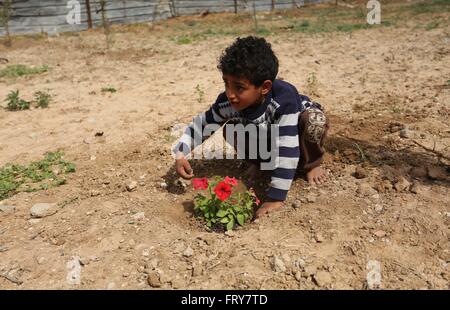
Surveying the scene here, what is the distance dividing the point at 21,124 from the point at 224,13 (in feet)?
36.4

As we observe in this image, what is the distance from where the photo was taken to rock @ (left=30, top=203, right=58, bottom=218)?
9.42 feet

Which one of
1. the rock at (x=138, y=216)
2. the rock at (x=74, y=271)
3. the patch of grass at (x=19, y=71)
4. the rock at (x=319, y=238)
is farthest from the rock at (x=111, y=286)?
the patch of grass at (x=19, y=71)

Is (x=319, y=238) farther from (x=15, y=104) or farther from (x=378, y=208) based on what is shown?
(x=15, y=104)

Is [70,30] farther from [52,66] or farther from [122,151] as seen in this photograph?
[122,151]

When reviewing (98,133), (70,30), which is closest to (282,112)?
(98,133)

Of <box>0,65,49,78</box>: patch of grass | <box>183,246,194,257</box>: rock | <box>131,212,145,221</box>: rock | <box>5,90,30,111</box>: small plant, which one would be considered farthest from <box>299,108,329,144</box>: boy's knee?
<box>0,65,49,78</box>: patch of grass

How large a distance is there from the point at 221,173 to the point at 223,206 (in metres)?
0.74

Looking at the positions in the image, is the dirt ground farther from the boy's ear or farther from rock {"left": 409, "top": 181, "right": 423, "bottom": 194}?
the boy's ear

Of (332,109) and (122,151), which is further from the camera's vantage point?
(332,109)

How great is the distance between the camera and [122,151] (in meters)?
3.76

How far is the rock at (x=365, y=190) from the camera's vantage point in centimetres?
275

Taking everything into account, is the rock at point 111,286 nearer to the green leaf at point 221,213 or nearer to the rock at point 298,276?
the green leaf at point 221,213

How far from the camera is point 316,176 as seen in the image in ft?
9.74

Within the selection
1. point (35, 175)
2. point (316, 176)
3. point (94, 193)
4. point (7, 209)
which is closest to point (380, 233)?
point (316, 176)
